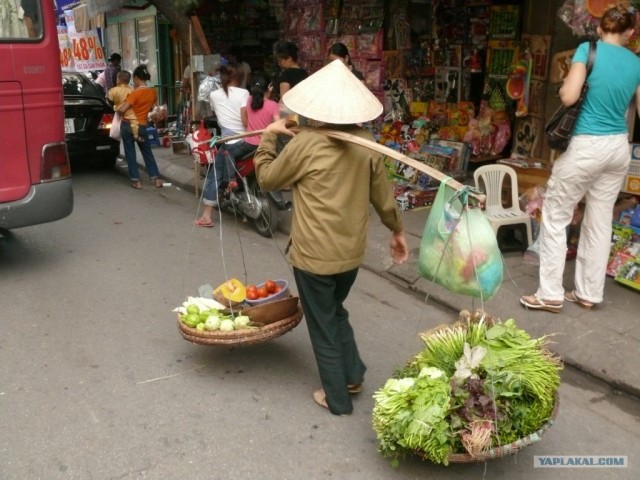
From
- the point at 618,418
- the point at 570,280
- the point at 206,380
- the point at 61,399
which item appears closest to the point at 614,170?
the point at 570,280

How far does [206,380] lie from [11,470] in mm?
1109

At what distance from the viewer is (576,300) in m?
4.59

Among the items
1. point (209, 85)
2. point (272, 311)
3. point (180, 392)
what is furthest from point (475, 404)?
point (209, 85)

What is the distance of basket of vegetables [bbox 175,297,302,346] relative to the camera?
3449 mm

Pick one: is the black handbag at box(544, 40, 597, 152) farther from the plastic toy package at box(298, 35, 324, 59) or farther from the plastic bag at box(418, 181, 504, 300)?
the plastic toy package at box(298, 35, 324, 59)

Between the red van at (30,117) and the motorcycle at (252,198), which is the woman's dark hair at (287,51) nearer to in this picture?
the motorcycle at (252,198)

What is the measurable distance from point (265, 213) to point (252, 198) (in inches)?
9.0

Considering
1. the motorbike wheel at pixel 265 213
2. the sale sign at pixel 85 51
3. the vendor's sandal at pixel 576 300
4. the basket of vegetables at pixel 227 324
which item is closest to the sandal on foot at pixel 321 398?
the basket of vegetables at pixel 227 324

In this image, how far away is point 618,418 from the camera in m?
3.47

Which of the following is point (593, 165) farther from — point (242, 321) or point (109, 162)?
point (109, 162)

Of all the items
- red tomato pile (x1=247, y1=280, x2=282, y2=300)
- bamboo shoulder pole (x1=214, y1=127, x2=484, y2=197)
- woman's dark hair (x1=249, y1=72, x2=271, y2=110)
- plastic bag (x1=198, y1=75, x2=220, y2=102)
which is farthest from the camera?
plastic bag (x1=198, y1=75, x2=220, y2=102)

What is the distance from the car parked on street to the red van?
3.87 meters

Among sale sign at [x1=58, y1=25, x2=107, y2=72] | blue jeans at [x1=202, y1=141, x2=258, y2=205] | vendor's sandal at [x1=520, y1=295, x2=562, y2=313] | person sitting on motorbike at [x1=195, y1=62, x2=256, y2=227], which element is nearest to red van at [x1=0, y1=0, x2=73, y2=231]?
blue jeans at [x1=202, y1=141, x2=258, y2=205]

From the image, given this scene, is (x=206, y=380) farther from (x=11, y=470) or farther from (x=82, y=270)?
(x=82, y=270)
